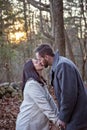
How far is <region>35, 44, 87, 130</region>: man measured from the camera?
4.25m

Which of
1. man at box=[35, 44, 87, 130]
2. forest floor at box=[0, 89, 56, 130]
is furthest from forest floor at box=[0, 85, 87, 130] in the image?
man at box=[35, 44, 87, 130]

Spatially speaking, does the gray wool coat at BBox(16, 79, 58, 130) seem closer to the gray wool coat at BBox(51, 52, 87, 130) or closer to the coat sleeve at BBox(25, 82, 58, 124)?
the coat sleeve at BBox(25, 82, 58, 124)

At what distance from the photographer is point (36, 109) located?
14.8 ft

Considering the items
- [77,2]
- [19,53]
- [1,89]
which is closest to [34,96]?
[1,89]

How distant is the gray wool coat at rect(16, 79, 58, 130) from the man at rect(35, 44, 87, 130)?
18cm

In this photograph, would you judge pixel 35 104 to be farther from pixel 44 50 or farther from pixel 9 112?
pixel 9 112

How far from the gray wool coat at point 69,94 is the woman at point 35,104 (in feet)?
0.60

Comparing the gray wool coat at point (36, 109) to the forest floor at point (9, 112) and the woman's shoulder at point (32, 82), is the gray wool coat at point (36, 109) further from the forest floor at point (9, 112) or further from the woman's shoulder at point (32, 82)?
the forest floor at point (9, 112)

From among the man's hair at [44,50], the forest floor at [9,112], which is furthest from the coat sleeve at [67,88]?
the forest floor at [9,112]

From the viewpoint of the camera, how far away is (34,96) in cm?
440

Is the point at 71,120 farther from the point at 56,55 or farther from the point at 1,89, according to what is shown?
the point at 1,89

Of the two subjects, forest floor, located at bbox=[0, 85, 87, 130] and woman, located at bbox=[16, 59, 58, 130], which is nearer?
woman, located at bbox=[16, 59, 58, 130]

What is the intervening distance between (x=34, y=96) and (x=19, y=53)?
1282 inches

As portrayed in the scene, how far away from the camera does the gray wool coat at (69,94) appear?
4.25 meters
